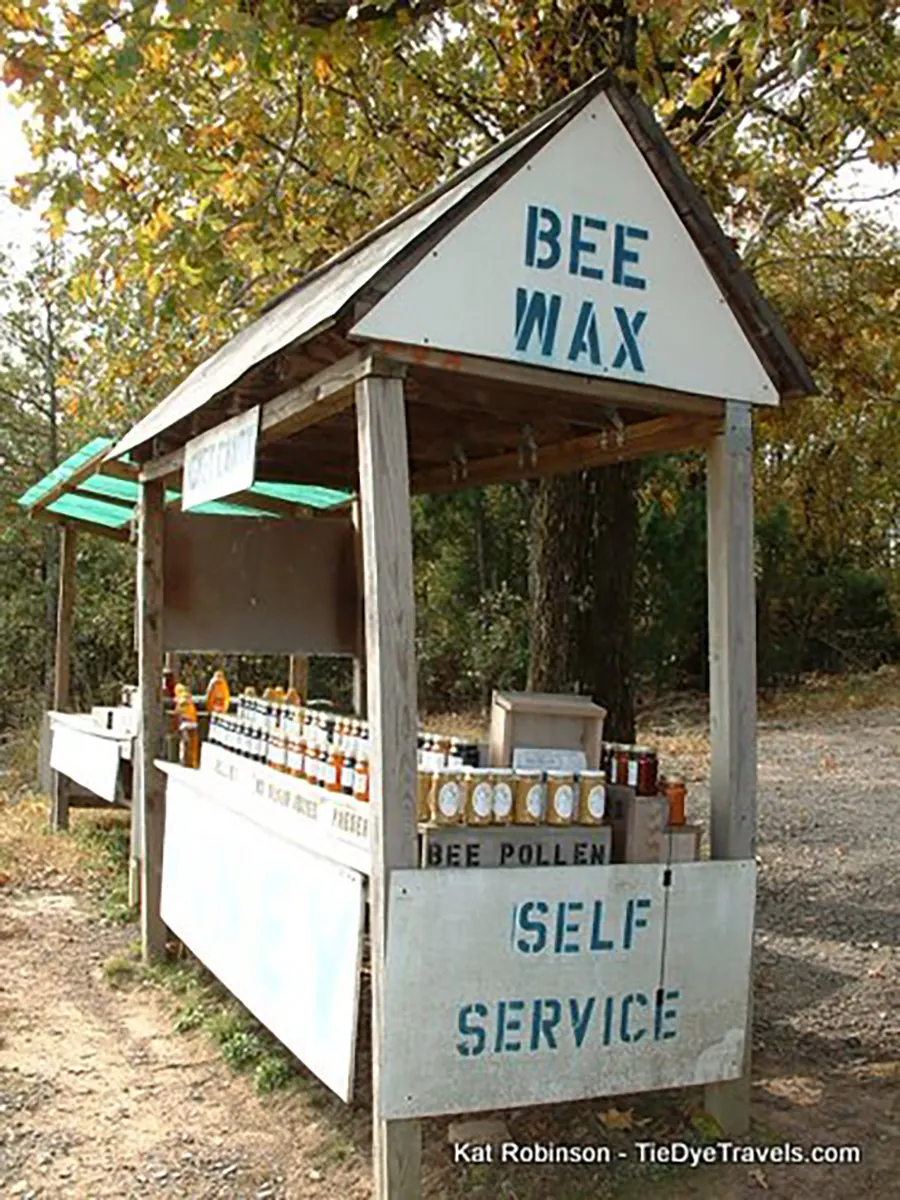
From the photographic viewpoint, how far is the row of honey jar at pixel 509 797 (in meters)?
3.79

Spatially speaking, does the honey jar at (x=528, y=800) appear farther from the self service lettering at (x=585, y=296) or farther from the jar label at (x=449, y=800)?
the self service lettering at (x=585, y=296)

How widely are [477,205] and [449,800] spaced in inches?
70.5

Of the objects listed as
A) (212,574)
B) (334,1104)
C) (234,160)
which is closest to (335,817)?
(334,1104)

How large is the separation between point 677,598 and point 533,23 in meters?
11.3

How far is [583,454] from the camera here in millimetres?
5148

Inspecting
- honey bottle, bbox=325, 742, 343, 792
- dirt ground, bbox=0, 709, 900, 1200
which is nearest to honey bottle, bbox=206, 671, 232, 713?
dirt ground, bbox=0, 709, 900, 1200

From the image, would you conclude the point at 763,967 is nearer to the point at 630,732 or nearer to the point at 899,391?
the point at 630,732

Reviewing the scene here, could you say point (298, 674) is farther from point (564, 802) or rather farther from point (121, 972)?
point (564, 802)

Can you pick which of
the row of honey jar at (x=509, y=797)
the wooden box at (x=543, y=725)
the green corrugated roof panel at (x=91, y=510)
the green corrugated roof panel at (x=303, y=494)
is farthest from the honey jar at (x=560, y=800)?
the green corrugated roof panel at (x=91, y=510)

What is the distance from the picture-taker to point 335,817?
4.21 metres

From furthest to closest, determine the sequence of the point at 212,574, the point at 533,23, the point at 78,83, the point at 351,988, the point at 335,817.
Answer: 1. the point at 533,23
2. the point at 212,574
3. the point at 78,83
4. the point at 335,817
5. the point at 351,988

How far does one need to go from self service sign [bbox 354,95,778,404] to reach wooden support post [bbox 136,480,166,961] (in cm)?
308

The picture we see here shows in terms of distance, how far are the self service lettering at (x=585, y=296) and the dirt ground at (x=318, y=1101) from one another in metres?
2.52

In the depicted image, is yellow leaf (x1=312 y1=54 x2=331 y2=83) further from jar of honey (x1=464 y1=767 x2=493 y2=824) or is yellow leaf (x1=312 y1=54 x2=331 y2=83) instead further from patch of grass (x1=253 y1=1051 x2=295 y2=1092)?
patch of grass (x1=253 y1=1051 x2=295 y2=1092)
